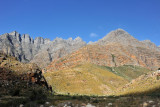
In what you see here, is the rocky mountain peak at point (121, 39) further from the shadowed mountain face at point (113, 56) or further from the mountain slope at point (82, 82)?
the mountain slope at point (82, 82)

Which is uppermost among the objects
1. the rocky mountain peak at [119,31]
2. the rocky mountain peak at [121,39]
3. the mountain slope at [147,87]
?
the rocky mountain peak at [119,31]

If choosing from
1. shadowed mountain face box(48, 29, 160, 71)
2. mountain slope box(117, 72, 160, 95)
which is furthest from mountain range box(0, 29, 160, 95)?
mountain slope box(117, 72, 160, 95)

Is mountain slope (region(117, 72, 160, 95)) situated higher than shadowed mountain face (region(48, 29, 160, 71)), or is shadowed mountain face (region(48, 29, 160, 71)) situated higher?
shadowed mountain face (region(48, 29, 160, 71))

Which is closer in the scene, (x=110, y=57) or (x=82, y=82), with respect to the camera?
(x=82, y=82)

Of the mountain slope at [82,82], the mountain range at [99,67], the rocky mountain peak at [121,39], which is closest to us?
the mountain slope at [82,82]

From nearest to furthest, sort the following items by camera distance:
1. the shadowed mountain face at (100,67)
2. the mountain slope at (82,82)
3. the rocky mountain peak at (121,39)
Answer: the mountain slope at (82,82) → the shadowed mountain face at (100,67) → the rocky mountain peak at (121,39)

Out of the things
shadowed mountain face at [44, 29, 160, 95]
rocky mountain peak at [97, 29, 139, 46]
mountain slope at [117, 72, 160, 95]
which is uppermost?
rocky mountain peak at [97, 29, 139, 46]

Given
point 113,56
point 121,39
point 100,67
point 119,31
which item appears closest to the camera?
point 100,67

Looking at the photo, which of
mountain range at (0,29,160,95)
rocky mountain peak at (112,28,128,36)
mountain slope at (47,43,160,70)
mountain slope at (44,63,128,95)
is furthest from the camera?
rocky mountain peak at (112,28,128,36)

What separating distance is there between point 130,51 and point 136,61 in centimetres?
1344

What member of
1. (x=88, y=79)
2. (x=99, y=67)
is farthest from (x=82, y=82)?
(x=99, y=67)

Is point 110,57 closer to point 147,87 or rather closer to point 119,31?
point 119,31

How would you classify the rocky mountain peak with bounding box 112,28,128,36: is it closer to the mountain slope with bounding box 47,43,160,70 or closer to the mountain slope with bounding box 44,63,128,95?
the mountain slope with bounding box 47,43,160,70

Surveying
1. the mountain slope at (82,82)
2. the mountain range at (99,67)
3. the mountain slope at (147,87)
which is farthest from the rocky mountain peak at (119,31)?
the mountain slope at (147,87)
